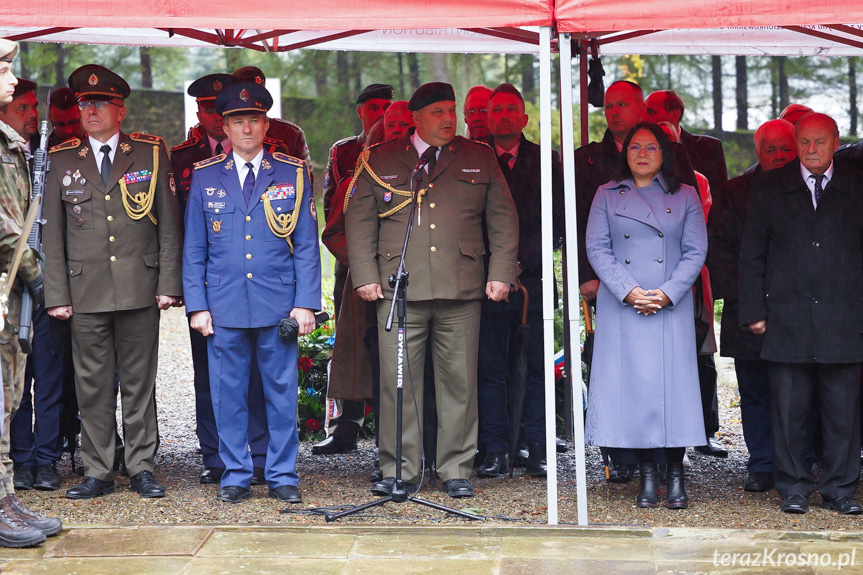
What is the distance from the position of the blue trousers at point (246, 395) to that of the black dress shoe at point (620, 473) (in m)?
1.67

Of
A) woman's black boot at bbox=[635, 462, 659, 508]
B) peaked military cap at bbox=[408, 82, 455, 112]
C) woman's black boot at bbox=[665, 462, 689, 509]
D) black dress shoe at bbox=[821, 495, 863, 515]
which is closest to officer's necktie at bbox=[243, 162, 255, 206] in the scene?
peaked military cap at bbox=[408, 82, 455, 112]

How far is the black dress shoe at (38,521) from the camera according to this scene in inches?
185

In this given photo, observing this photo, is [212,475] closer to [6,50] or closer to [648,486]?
[648,486]

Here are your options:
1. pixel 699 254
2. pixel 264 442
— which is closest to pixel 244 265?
pixel 264 442

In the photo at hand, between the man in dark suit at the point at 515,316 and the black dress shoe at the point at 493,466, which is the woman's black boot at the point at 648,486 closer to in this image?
the man in dark suit at the point at 515,316

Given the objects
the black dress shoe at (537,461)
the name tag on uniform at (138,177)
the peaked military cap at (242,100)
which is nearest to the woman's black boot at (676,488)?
the black dress shoe at (537,461)

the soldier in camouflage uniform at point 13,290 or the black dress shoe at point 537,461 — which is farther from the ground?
the soldier in camouflage uniform at point 13,290

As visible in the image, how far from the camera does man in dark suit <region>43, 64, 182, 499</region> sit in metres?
5.38

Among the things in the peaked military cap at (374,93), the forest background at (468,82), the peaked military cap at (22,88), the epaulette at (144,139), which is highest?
the forest background at (468,82)

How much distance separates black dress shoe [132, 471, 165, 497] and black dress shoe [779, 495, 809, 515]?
3.01 m

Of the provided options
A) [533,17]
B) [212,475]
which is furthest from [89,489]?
[533,17]

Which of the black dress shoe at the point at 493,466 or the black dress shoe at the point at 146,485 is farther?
the black dress shoe at the point at 493,466

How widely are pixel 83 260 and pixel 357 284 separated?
1.33 meters

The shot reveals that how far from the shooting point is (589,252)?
5367mm
